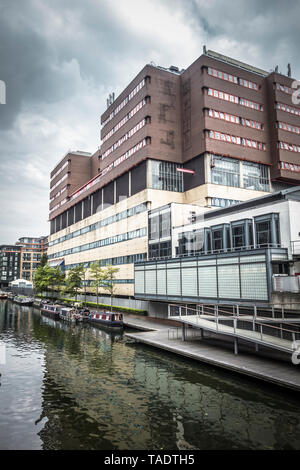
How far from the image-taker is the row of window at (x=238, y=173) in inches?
2419

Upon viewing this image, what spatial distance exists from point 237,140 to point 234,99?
855 centimetres

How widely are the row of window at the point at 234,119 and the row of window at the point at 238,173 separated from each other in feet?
25.1

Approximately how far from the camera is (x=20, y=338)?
39375 millimetres

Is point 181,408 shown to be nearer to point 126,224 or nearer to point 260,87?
point 126,224

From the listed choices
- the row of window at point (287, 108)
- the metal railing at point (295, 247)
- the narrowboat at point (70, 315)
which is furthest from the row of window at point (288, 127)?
the narrowboat at point (70, 315)

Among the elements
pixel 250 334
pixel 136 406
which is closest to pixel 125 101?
pixel 250 334

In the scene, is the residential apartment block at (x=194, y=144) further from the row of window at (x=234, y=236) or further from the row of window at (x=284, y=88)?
the row of window at (x=234, y=236)

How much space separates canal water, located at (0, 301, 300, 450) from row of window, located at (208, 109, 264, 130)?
158ft

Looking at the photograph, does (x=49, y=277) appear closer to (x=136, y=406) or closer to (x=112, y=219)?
(x=112, y=219)

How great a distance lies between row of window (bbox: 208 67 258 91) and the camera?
63.4 meters

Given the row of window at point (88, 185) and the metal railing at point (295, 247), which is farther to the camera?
the row of window at point (88, 185)

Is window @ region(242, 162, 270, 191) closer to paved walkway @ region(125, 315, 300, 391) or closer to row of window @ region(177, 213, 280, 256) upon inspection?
row of window @ region(177, 213, 280, 256)

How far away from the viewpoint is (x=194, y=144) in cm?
6262

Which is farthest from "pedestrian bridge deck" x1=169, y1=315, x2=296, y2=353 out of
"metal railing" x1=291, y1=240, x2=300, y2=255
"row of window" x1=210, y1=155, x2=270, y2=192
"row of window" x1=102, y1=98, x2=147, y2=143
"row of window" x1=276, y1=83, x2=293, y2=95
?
"row of window" x1=276, y1=83, x2=293, y2=95
